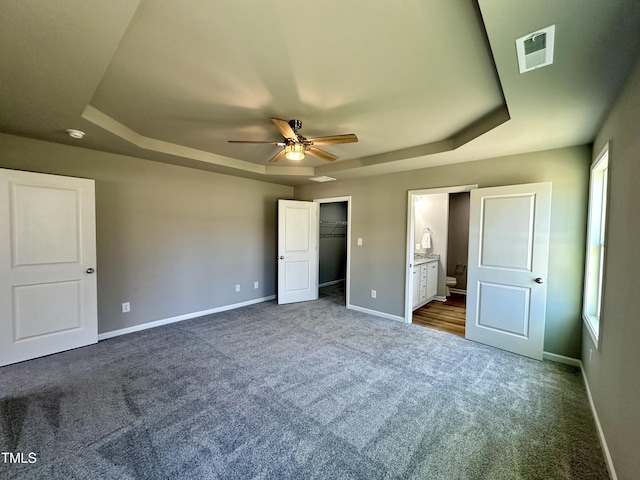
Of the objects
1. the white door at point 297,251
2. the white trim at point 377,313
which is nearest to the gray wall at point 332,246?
the white door at point 297,251

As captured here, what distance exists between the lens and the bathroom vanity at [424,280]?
4566 mm

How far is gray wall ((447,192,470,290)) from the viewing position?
609cm

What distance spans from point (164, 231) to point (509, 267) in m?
4.64

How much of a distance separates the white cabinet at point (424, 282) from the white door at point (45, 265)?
4602 mm

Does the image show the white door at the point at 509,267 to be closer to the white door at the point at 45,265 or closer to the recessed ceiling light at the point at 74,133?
the recessed ceiling light at the point at 74,133

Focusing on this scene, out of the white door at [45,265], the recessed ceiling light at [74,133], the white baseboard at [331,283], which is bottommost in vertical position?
the white baseboard at [331,283]

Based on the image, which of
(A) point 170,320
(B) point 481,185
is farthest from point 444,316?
(A) point 170,320

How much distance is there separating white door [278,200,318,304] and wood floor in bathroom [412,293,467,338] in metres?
2.09

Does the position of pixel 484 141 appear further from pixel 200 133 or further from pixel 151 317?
pixel 151 317

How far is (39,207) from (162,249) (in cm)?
135

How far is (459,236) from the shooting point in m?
6.21

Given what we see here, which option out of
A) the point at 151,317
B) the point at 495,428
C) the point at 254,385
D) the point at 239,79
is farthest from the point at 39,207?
the point at 495,428

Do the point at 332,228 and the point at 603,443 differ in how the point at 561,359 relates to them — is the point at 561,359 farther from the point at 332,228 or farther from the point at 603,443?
the point at 332,228

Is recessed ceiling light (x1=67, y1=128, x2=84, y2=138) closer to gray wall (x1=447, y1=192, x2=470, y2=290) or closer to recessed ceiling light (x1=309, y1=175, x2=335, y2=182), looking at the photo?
recessed ceiling light (x1=309, y1=175, x2=335, y2=182)
